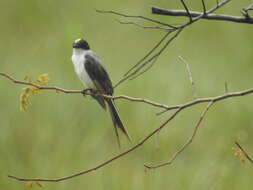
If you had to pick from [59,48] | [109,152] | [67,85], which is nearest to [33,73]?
[59,48]

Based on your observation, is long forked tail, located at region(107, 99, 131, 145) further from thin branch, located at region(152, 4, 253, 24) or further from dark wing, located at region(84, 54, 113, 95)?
thin branch, located at region(152, 4, 253, 24)

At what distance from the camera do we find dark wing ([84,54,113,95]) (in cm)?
249

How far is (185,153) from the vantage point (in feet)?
12.1

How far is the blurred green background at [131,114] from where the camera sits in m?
2.90

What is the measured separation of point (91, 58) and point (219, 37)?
2.52m

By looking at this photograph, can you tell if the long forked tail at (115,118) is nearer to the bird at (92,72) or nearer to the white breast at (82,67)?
the bird at (92,72)

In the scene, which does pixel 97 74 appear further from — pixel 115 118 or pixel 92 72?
pixel 115 118

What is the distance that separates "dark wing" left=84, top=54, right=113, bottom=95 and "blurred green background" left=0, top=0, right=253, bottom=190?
1.04ft

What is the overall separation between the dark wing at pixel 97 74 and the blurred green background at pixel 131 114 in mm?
316

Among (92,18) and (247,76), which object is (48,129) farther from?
(92,18)

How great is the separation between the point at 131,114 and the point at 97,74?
4.12ft

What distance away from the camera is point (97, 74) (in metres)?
2.56

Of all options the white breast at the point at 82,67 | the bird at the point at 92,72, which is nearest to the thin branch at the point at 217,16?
the bird at the point at 92,72

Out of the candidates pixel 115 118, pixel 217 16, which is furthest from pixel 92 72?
pixel 217 16
